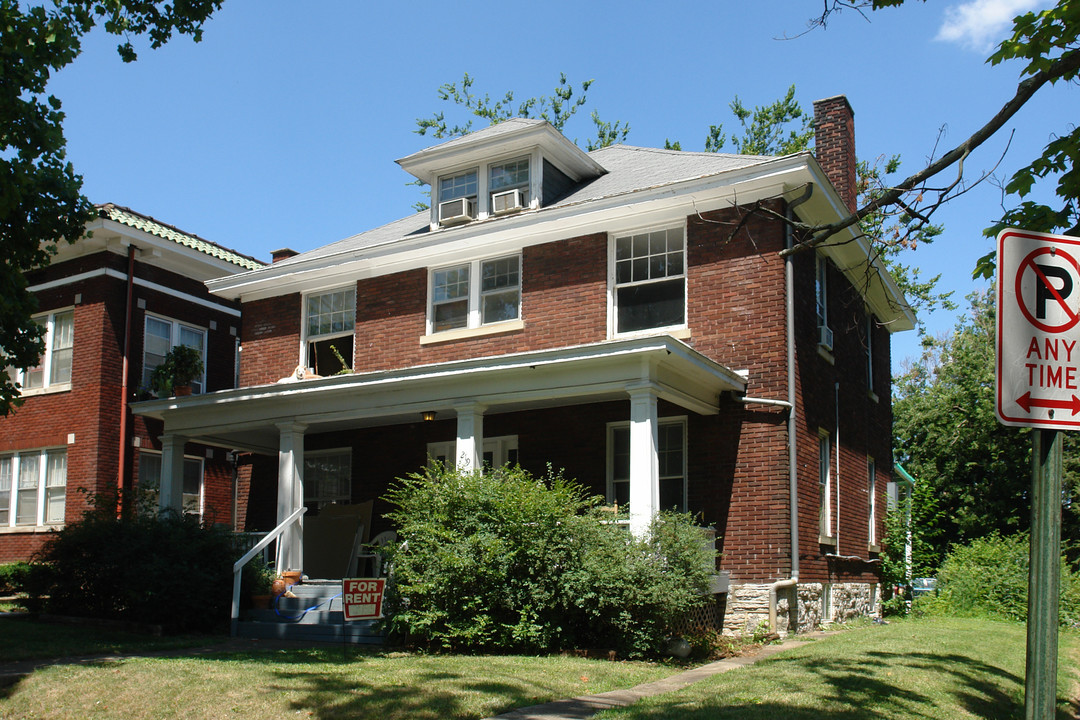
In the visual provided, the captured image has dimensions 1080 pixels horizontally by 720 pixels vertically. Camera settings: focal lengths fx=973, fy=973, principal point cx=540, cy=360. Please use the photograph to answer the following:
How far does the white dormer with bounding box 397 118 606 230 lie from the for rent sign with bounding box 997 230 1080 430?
13.4m

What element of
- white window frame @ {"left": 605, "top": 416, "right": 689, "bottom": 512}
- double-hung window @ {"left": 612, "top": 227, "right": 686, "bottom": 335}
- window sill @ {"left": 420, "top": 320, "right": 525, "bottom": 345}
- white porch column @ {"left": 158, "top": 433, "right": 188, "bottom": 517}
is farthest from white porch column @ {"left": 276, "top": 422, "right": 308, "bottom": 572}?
double-hung window @ {"left": 612, "top": 227, "right": 686, "bottom": 335}

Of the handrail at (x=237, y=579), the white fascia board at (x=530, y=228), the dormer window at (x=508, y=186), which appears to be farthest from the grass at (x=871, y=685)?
the dormer window at (x=508, y=186)

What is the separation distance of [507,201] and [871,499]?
363 inches

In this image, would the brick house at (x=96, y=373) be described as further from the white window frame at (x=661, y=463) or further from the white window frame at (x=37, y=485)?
the white window frame at (x=661, y=463)

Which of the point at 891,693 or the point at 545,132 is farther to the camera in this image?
the point at 545,132

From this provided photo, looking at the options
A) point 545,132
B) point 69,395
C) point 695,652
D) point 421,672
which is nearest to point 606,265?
point 545,132

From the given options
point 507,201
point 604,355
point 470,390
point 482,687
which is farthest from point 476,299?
point 482,687

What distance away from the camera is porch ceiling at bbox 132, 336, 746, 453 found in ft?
41.8

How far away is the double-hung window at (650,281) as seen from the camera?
1513 cm

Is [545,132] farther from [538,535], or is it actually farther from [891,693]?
[891,693]

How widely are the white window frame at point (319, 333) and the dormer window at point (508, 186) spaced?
322 cm

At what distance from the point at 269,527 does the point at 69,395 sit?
17.7ft

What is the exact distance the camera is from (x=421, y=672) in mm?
8984

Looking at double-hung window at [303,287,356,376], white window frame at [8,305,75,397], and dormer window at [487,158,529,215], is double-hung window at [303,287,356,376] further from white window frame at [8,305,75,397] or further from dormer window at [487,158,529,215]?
white window frame at [8,305,75,397]
